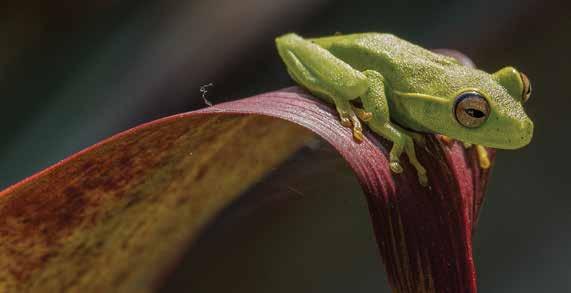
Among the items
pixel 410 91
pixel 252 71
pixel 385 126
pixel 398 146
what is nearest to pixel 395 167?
pixel 398 146

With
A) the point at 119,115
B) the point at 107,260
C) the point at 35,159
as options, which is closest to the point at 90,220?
the point at 107,260

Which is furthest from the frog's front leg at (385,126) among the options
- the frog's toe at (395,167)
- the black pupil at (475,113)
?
the black pupil at (475,113)

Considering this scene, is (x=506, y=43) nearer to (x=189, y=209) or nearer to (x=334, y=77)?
(x=334, y=77)

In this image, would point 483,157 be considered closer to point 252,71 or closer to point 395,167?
point 395,167

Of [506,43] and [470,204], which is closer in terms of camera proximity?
[470,204]

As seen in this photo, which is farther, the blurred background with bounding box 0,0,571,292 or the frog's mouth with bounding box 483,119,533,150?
the blurred background with bounding box 0,0,571,292

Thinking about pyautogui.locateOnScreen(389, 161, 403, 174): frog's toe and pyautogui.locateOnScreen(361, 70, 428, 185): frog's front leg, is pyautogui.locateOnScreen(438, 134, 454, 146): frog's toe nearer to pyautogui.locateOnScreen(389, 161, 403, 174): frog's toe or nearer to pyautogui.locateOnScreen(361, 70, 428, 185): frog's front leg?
pyautogui.locateOnScreen(361, 70, 428, 185): frog's front leg

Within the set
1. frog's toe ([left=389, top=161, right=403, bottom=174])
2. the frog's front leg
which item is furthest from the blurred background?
frog's toe ([left=389, top=161, right=403, bottom=174])
